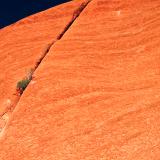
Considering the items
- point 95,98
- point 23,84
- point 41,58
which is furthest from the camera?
point 41,58

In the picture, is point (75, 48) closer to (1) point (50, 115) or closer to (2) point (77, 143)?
(1) point (50, 115)

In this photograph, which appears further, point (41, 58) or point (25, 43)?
point (25, 43)

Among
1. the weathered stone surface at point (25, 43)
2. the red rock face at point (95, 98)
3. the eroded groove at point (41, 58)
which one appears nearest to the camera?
the red rock face at point (95, 98)

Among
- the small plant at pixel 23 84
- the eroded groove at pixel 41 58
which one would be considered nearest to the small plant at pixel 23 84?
the small plant at pixel 23 84

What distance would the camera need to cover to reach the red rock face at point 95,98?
13.7 m

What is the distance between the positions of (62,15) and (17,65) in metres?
5.41

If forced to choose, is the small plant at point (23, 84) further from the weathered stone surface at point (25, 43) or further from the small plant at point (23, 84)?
the weathered stone surface at point (25, 43)

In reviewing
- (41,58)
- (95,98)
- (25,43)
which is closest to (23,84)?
(41,58)

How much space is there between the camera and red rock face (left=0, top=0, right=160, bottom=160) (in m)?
13.7

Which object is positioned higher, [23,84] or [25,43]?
[25,43]

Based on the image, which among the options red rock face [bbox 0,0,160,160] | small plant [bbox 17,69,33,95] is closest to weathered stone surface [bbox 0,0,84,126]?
Result: small plant [bbox 17,69,33,95]

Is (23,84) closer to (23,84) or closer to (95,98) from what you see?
(23,84)

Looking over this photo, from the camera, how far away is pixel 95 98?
52.7 feet

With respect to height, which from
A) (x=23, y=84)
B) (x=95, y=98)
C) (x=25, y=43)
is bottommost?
(x=95, y=98)
